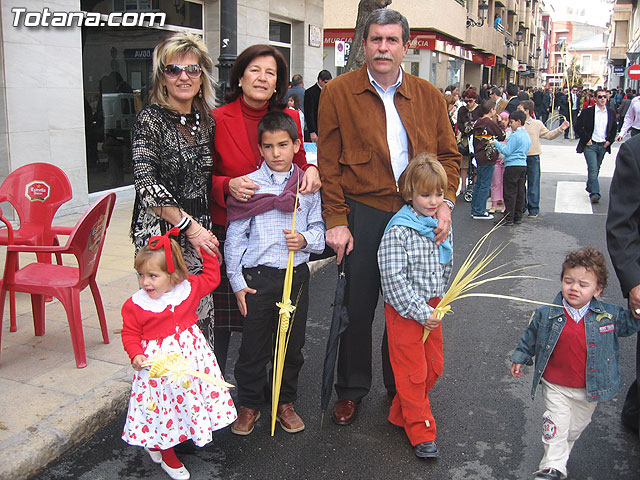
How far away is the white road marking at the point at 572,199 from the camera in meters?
11.0

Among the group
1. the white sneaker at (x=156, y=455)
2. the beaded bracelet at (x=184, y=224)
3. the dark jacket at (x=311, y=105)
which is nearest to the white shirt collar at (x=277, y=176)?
the beaded bracelet at (x=184, y=224)

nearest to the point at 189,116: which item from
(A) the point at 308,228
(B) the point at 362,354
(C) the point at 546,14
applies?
(A) the point at 308,228

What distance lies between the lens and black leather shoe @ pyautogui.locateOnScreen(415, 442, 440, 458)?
10.9 feet

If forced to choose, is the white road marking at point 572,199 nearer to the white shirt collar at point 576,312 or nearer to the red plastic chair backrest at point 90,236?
the white shirt collar at point 576,312

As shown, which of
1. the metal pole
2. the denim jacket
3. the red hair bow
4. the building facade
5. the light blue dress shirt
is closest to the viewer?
the red hair bow

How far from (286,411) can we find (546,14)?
10538 centimetres

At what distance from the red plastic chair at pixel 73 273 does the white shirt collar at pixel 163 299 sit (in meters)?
1.27

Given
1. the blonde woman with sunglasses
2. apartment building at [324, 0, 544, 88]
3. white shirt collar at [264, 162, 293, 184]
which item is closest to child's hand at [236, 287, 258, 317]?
the blonde woman with sunglasses

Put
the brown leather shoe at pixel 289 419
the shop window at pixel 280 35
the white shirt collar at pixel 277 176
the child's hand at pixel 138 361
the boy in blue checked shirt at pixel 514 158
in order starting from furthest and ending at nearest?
the shop window at pixel 280 35
the boy in blue checked shirt at pixel 514 158
the brown leather shoe at pixel 289 419
the white shirt collar at pixel 277 176
the child's hand at pixel 138 361

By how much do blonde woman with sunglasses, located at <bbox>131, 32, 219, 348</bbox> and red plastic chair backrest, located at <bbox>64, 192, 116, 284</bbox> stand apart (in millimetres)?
1005

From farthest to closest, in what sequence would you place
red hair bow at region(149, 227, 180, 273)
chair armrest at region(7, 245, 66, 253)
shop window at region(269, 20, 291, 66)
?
1. shop window at region(269, 20, 291, 66)
2. chair armrest at region(7, 245, 66, 253)
3. red hair bow at region(149, 227, 180, 273)

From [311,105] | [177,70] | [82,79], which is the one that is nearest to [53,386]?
[177,70]

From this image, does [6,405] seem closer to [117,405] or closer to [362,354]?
[117,405]

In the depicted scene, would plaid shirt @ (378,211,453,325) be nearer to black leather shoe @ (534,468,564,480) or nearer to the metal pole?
black leather shoe @ (534,468,564,480)
